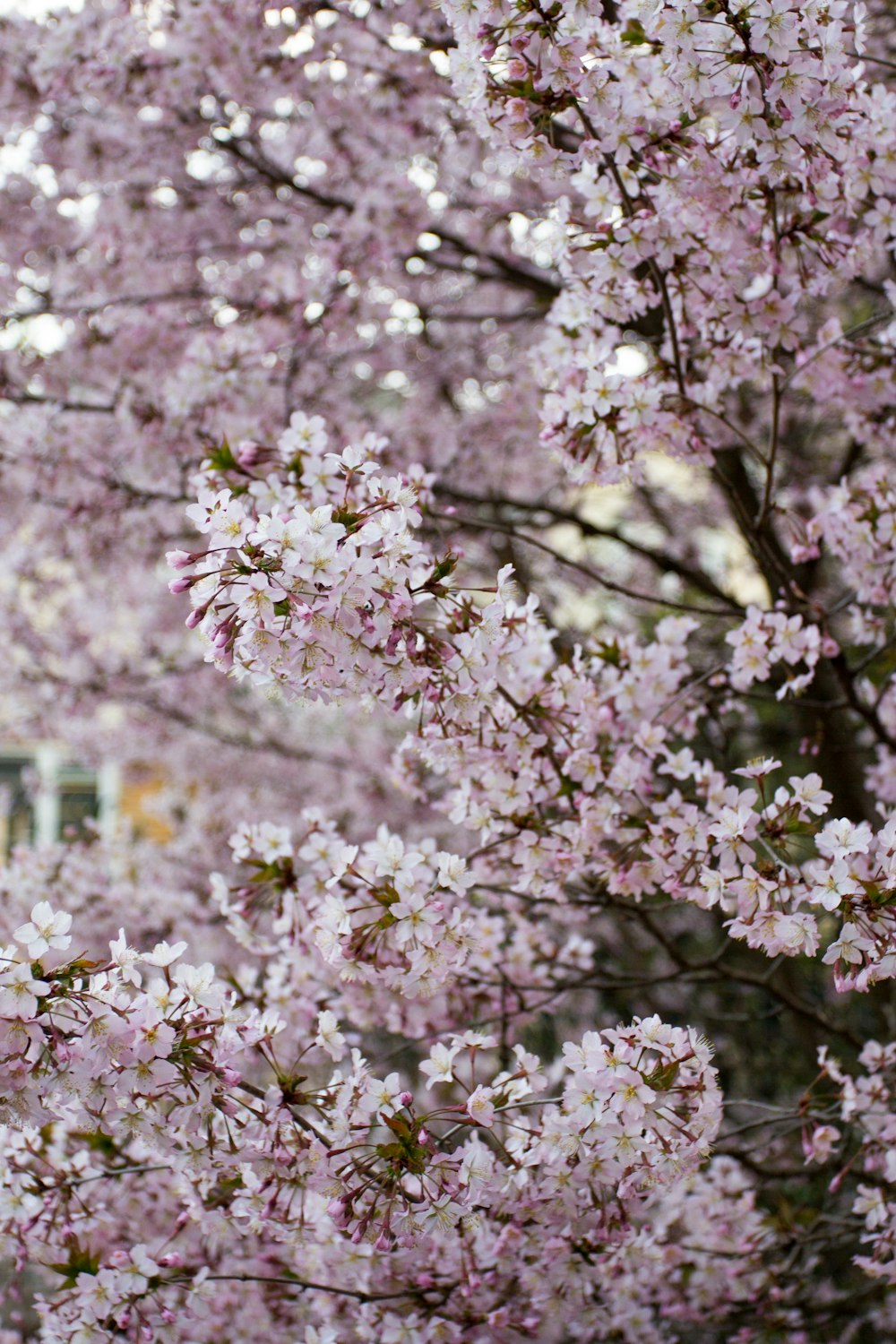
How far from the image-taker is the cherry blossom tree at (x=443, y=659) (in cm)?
197

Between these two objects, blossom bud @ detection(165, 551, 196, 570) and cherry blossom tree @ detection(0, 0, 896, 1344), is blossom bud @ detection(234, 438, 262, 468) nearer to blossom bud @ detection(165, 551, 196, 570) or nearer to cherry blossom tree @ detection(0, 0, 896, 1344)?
cherry blossom tree @ detection(0, 0, 896, 1344)

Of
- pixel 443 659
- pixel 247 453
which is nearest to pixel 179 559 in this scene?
pixel 443 659

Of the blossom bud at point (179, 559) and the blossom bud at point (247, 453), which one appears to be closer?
the blossom bud at point (179, 559)

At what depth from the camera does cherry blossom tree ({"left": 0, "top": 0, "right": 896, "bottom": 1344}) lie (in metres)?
1.97

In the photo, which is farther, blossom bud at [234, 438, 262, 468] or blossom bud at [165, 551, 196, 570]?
blossom bud at [234, 438, 262, 468]

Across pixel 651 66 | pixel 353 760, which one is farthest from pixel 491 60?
pixel 353 760

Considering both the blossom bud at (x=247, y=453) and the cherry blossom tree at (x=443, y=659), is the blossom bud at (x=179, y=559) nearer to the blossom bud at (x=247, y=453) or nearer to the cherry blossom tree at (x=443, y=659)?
the cherry blossom tree at (x=443, y=659)

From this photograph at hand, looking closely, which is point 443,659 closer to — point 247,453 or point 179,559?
point 179,559

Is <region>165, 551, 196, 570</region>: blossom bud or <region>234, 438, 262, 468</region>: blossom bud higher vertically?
<region>234, 438, 262, 468</region>: blossom bud

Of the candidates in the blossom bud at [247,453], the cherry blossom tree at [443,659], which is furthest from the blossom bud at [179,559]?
the blossom bud at [247,453]

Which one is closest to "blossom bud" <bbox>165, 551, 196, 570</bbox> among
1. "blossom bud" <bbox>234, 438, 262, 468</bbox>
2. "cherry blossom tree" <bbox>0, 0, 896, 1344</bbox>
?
"cherry blossom tree" <bbox>0, 0, 896, 1344</bbox>

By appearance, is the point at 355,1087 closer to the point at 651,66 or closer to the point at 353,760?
the point at 651,66

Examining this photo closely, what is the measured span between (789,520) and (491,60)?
1420 millimetres

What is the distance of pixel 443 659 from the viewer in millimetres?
2059
